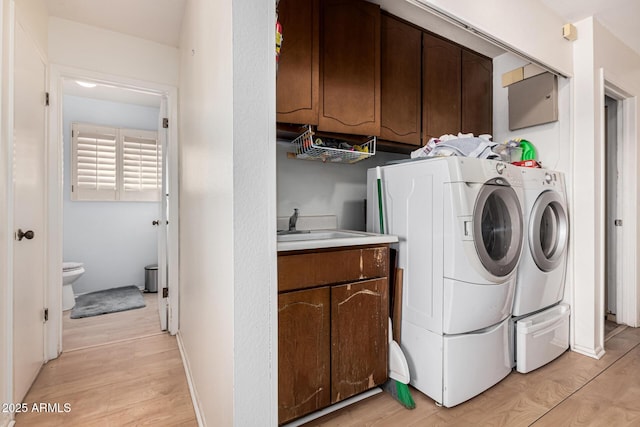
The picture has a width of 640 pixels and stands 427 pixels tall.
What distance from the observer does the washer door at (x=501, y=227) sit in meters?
1.69

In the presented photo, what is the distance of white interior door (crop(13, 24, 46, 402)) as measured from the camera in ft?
5.08

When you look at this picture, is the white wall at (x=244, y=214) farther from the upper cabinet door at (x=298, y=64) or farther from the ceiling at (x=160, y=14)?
the ceiling at (x=160, y=14)

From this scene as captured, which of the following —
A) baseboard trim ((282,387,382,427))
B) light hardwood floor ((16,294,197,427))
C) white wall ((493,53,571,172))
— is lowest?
light hardwood floor ((16,294,197,427))

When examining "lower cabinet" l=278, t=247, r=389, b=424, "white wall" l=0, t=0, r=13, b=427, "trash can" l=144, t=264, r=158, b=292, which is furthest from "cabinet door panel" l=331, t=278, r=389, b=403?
"trash can" l=144, t=264, r=158, b=292

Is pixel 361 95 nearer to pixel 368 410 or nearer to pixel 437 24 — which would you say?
pixel 437 24

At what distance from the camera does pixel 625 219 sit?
8.55ft

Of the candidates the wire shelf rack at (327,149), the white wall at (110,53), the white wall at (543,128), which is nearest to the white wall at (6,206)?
the white wall at (110,53)

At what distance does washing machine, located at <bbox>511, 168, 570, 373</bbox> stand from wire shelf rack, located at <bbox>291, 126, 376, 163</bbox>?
100cm

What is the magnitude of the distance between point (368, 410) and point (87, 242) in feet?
12.3

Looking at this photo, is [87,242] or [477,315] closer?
[477,315]

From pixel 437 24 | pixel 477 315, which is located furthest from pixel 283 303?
pixel 437 24

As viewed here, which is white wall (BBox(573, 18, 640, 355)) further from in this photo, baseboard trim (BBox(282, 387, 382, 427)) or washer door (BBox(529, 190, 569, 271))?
baseboard trim (BBox(282, 387, 382, 427))

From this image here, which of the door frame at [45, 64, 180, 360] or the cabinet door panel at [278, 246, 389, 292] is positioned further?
the door frame at [45, 64, 180, 360]

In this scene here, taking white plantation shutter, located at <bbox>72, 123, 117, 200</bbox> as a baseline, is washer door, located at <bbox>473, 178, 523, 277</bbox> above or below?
below
